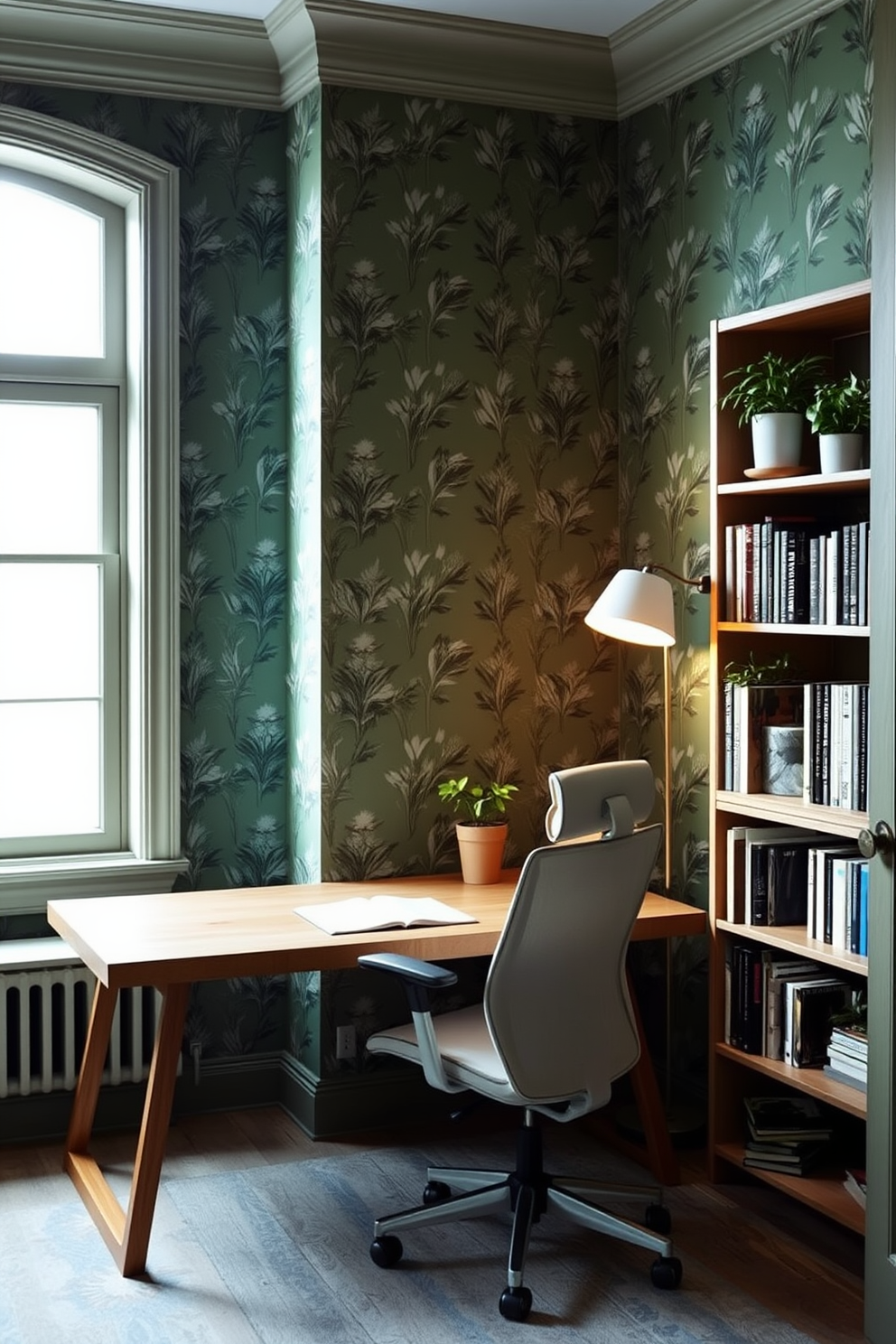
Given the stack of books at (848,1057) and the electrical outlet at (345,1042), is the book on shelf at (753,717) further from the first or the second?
the electrical outlet at (345,1042)

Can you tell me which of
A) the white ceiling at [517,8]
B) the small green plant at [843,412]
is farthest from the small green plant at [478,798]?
the white ceiling at [517,8]

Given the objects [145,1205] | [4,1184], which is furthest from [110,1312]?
[4,1184]

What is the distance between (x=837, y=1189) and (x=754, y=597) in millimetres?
1312

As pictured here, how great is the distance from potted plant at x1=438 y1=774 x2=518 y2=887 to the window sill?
2.56 feet

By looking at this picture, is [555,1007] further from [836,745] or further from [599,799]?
[836,745]

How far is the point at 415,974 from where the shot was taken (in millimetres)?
2939

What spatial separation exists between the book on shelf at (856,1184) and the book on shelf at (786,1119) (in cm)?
13

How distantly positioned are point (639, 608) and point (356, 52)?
5.35 feet

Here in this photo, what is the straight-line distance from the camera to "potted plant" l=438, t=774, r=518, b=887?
3.86 m

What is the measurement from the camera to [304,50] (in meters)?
3.87

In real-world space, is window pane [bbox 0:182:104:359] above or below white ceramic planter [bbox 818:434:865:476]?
above

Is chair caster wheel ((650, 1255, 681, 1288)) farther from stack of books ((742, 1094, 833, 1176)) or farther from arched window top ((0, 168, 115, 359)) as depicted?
arched window top ((0, 168, 115, 359))

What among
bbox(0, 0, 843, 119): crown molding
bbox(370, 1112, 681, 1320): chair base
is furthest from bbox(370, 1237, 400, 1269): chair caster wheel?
bbox(0, 0, 843, 119): crown molding

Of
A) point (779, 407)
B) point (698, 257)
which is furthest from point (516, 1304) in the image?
point (698, 257)
